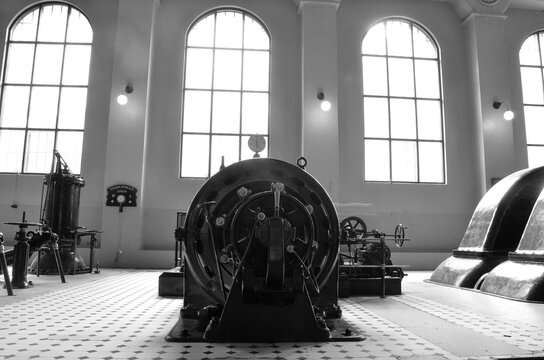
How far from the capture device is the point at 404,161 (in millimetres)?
8711

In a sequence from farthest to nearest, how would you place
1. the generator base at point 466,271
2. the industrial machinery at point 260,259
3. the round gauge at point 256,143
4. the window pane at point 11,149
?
1. the window pane at point 11,149
2. the generator base at point 466,271
3. the round gauge at point 256,143
4. the industrial machinery at point 260,259

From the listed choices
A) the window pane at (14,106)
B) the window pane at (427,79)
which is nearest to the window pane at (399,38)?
the window pane at (427,79)

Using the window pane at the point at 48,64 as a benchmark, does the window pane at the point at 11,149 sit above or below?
below

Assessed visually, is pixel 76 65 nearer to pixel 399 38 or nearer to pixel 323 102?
pixel 323 102

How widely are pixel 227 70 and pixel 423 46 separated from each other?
421 cm

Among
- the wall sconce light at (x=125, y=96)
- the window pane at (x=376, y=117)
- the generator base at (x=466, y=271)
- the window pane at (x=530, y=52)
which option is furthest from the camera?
the window pane at (x=530, y=52)

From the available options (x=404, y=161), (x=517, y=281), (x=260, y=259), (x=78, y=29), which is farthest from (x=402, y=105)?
(x=260, y=259)

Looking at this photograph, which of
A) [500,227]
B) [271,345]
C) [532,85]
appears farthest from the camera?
[532,85]

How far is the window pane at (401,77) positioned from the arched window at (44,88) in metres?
6.15

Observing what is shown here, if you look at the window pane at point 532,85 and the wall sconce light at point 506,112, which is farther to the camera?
the window pane at point 532,85

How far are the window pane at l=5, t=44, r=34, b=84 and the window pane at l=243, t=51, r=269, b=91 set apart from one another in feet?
13.9

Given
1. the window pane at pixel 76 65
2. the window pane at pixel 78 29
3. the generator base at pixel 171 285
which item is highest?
the window pane at pixel 78 29

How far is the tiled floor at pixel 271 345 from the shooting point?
2037 mm

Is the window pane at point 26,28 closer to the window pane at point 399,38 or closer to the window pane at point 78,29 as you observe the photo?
the window pane at point 78,29
